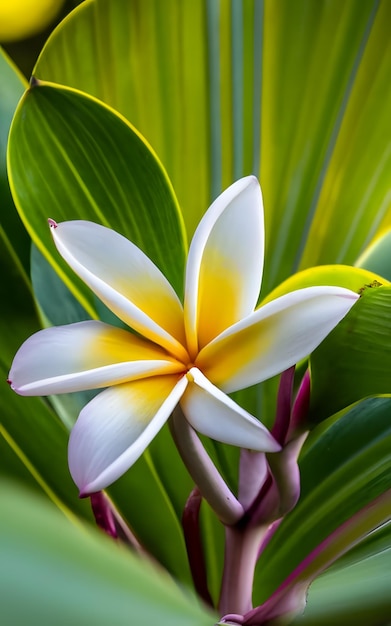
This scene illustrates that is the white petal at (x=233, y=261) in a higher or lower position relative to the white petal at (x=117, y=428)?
higher

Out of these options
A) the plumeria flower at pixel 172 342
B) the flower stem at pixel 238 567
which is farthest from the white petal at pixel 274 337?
the flower stem at pixel 238 567

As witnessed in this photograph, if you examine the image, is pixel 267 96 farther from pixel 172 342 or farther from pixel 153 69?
pixel 172 342

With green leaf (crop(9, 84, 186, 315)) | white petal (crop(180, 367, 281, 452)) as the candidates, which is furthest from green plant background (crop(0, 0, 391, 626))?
white petal (crop(180, 367, 281, 452))

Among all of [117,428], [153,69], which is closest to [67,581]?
[117,428]

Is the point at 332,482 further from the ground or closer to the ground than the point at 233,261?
closer to the ground

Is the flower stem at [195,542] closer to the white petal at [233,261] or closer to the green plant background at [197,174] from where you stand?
the green plant background at [197,174]

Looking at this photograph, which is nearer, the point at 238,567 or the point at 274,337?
the point at 274,337

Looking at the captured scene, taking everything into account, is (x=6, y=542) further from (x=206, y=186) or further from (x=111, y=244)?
(x=206, y=186)
